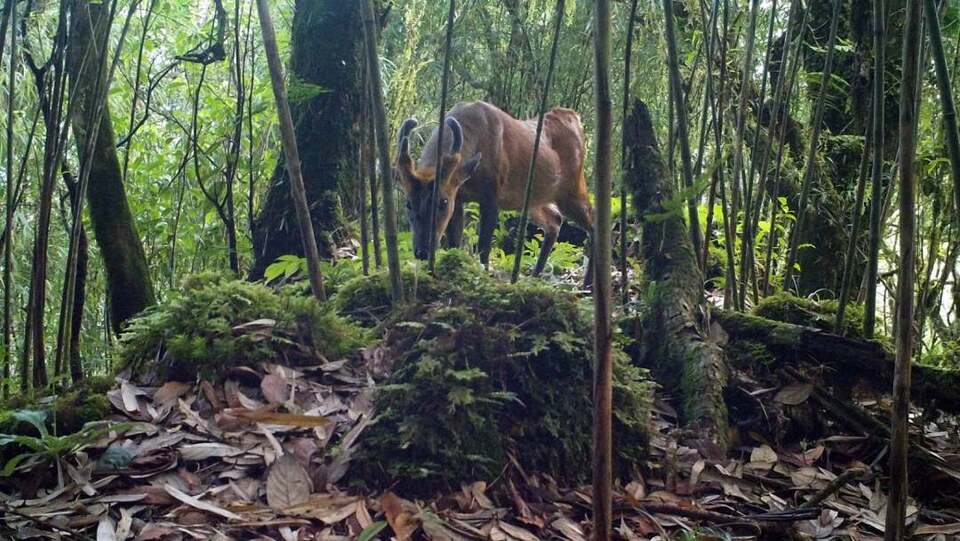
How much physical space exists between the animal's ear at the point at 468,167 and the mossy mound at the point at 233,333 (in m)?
3.08

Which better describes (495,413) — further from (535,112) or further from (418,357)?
(535,112)

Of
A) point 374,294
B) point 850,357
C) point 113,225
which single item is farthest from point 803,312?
point 113,225

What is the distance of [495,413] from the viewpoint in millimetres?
2490

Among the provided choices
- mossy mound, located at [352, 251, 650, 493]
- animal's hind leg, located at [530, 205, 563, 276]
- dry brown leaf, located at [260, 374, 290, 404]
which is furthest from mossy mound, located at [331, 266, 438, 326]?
animal's hind leg, located at [530, 205, 563, 276]

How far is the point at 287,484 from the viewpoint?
7.06ft

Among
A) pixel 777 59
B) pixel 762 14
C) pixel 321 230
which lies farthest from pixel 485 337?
pixel 777 59

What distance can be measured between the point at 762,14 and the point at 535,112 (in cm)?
248

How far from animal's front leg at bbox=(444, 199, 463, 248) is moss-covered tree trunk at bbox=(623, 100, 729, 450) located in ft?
8.96

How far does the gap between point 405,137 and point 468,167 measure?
0.68m

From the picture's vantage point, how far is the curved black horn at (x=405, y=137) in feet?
17.7

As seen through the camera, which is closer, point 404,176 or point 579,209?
point 404,176

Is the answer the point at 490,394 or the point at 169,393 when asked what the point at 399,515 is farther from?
the point at 169,393

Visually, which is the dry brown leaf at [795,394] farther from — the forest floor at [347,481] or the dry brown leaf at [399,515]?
the dry brown leaf at [399,515]

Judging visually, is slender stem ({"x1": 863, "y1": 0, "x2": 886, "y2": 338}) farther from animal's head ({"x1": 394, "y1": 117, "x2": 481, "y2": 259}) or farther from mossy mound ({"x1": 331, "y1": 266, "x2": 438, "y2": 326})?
animal's head ({"x1": 394, "y1": 117, "x2": 481, "y2": 259})
